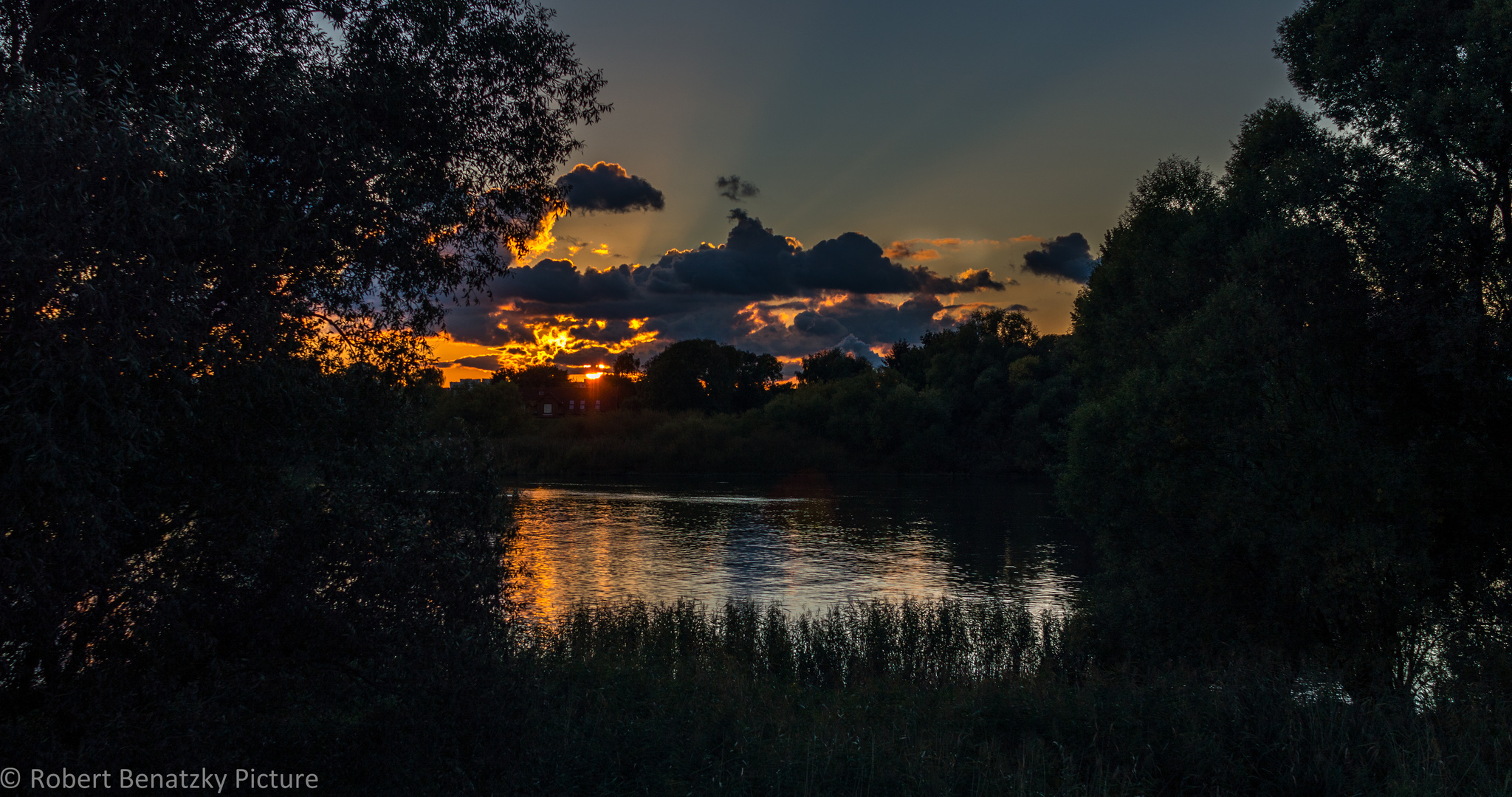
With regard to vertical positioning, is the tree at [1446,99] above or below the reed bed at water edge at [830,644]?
above

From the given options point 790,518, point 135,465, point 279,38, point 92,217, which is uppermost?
point 279,38

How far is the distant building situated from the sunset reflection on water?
7406 cm

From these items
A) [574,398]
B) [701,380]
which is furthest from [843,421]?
[574,398]

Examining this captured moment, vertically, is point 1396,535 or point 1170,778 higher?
point 1396,535

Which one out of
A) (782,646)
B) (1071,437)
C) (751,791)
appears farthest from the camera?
(1071,437)

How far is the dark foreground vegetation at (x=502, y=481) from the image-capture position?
19.9ft

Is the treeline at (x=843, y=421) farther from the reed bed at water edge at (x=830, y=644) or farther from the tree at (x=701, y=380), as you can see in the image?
the reed bed at water edge at (x=830, y=644)

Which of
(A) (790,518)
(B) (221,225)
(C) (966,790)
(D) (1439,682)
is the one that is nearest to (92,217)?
(B) (221,225)

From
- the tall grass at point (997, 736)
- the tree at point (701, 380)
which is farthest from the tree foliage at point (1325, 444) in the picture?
the tree at point (701, 380)

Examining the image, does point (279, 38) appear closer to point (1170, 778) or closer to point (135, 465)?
point (135, 465)

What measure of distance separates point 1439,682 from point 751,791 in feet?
36.0

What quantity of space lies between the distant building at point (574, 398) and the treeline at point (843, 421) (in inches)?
1151

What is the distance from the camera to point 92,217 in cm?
566

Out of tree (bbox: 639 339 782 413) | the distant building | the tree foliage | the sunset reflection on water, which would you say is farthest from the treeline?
the tree foliage
